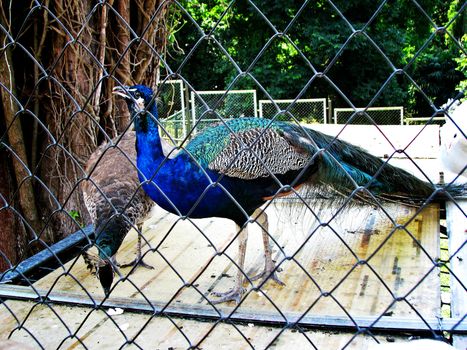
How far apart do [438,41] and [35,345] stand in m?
18.2

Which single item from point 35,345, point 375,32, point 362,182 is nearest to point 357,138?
point 362,182

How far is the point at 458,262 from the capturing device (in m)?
2.88

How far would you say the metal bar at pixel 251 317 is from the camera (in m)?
1.97

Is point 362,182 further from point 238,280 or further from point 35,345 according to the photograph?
point 35,345

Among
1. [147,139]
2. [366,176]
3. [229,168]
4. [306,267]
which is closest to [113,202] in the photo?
[147,139]

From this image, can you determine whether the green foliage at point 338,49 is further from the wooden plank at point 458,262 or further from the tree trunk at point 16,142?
the wooden plank at point 458,262

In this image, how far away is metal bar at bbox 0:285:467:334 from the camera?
197 centimetres

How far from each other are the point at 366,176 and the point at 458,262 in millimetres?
841

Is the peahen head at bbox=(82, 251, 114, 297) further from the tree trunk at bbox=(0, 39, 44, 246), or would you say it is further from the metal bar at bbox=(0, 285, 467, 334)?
the tree trunk at bbox=(0, 39, 44, 246)

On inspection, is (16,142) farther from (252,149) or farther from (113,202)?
(252,149)

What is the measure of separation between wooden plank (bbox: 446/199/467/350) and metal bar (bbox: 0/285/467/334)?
0.13 metres

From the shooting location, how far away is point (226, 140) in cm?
308

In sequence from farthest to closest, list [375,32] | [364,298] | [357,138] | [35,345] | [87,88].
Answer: [375,32], [357,138], [87,88], [364,298], [35,345]

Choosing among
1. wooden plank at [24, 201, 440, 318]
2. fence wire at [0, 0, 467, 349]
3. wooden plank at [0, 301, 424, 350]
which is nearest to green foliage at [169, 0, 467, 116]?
fence wire at [0, 0, 467, 349]
